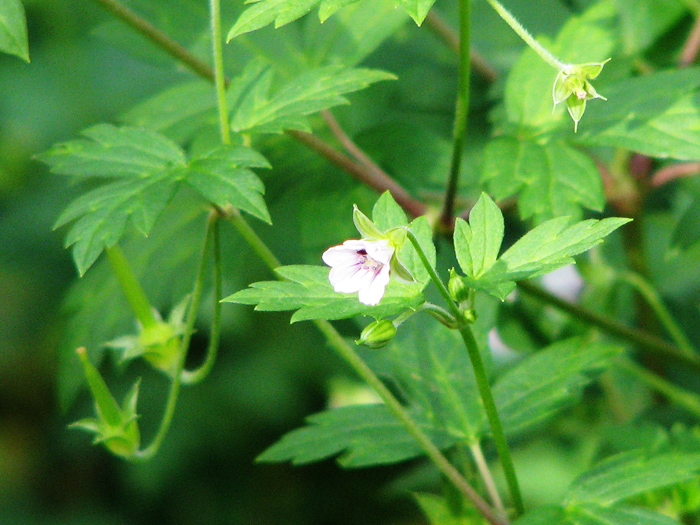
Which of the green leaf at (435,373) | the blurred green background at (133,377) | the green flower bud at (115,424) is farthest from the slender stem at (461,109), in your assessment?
the blurred green background at (133,377)

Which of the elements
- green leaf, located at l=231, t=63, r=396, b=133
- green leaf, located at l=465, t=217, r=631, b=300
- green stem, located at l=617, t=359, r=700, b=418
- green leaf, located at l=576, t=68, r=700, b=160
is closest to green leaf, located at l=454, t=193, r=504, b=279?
green leaf, located at l=465, t=217, r=631, b=300

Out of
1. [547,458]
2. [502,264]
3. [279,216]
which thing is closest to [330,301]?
[502,264]

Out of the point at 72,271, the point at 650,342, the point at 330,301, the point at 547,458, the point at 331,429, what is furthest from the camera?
the point at 72,271

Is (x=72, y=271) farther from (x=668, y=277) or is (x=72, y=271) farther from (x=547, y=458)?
(x=668, y=277)

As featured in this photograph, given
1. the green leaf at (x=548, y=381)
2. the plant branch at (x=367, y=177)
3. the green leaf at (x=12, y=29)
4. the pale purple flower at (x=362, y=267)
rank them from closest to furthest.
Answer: the pale purple flower at (x=362, y=267), the green leaf at (x=12, y=29), the green leaf at (x=548, y=381), the plant branch at (x=367, y=177)

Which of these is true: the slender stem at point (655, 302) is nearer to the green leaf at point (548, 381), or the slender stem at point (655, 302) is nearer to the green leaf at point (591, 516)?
the green leaf at point (548, 381)

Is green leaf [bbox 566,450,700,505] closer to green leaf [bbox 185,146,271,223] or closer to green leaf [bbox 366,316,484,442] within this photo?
green leaf [bbox 366,316,484,442]
